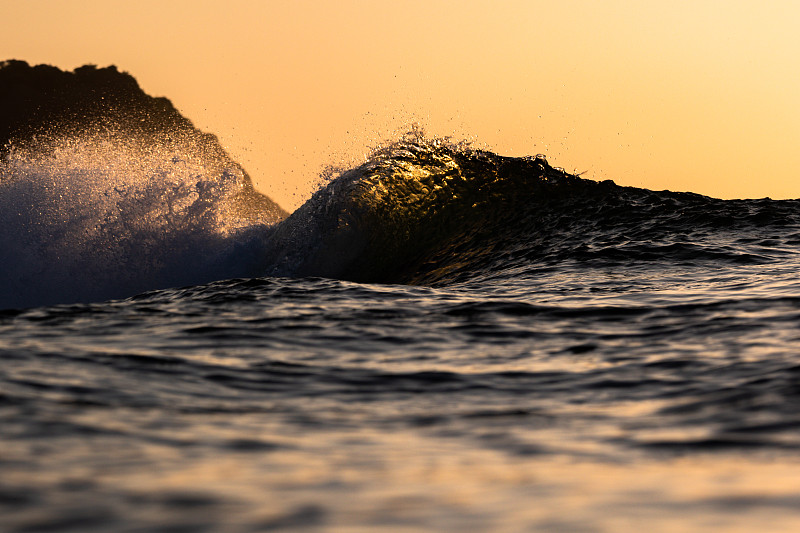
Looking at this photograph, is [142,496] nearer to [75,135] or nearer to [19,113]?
[75,135]

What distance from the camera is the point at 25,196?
19953mm

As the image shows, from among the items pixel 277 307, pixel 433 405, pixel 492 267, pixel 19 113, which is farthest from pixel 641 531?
pixel 19 113

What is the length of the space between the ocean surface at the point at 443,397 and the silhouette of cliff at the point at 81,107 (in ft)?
157

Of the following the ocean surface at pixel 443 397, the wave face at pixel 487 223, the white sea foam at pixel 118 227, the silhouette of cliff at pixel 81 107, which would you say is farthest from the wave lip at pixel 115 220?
the silhouette of cliff at pixel 81 107

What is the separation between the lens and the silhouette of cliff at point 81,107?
58.8 metres

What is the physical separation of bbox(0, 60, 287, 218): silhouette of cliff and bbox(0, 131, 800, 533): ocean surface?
157ft

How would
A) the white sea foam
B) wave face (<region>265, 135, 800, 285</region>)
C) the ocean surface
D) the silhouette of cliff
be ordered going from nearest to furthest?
the ocean surface → wave face (<region>265, 135, 800, 285</region>) → the white sea foam → the silhouette of cliff

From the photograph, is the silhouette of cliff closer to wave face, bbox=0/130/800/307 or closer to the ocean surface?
wave face, bbox=0/130/800/307

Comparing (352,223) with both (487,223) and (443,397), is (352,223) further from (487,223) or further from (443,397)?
(443,397)

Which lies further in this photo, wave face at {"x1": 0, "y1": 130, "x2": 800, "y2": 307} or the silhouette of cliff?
the silhouette of cliff

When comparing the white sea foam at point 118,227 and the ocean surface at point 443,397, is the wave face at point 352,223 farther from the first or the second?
the ocean surface at point 443,397

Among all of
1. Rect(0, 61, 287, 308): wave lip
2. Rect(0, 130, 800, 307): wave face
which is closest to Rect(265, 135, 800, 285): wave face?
Rect(0, 130, 800, 307): wave face

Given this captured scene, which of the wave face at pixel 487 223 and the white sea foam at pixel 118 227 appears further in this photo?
the white sea foam at pixel 118 227

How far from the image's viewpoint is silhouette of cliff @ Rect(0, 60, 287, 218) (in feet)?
193
